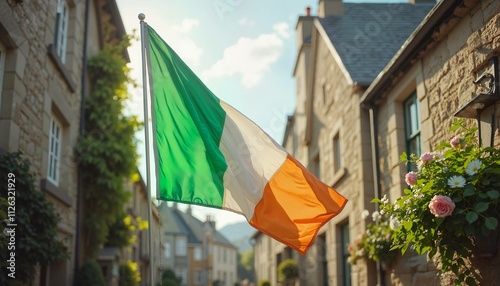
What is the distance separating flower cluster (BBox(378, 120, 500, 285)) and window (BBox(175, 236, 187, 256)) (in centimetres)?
4851

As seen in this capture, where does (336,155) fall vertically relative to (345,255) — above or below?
above

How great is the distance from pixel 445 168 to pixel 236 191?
6.29ft

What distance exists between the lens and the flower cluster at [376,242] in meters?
8.13

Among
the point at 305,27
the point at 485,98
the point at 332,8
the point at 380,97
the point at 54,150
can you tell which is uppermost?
the point at 305,27

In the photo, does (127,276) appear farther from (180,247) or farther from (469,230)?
(180,247)

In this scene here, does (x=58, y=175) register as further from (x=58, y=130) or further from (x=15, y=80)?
(x=15, y=80)

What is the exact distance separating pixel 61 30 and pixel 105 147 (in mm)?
2276

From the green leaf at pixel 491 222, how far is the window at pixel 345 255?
6.84 metres

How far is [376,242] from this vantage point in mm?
8273

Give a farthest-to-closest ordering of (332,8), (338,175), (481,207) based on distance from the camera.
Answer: (332,8), (338,175), (481,207)

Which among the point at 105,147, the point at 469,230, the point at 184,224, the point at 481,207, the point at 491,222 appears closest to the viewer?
the point at 491,222

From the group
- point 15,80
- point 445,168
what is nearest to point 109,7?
point 15,80

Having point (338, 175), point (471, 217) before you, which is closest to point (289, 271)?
point (338, 175)

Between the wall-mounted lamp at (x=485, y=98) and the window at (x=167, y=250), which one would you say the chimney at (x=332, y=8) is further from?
the window at (x=167, y=250)
